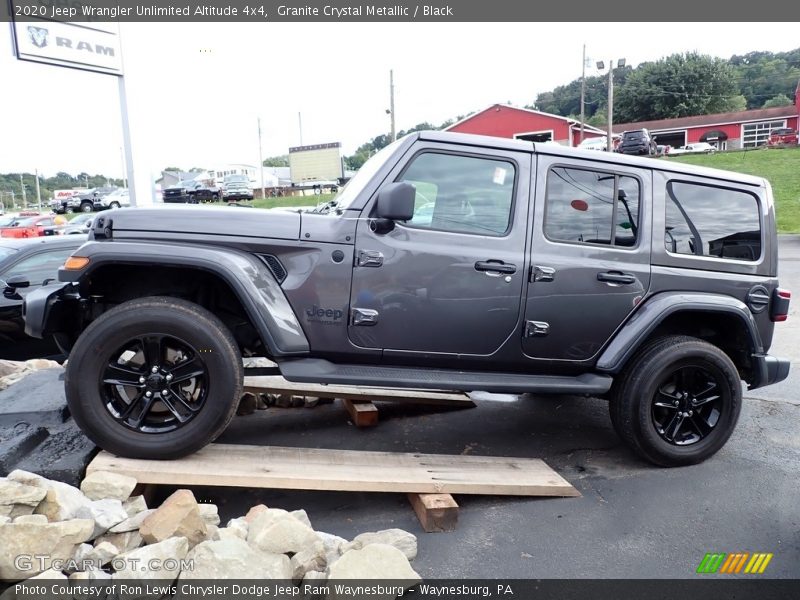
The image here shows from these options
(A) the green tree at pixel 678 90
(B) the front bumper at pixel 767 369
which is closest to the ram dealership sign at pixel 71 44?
(B) the front bumper at pixel 767 369

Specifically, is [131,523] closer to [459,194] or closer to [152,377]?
[152,377]

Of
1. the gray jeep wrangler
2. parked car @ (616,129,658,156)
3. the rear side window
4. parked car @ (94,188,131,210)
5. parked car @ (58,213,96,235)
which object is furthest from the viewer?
parked car @ (94,188,131,210)

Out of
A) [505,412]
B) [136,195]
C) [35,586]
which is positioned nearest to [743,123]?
[136,195]

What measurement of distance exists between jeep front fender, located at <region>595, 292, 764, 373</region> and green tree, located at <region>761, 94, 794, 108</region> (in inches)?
3343

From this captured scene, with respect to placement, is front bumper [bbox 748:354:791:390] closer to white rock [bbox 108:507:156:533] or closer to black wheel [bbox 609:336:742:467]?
black wheel [bbox 609:336:742:467]

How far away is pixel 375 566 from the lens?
8.79 ft

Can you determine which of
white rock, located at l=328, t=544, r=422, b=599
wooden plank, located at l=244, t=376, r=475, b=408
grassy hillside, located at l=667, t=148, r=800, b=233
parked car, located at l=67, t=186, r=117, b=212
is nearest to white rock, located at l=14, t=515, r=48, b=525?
white rock, located at l=328, t=544, r=422, b=599

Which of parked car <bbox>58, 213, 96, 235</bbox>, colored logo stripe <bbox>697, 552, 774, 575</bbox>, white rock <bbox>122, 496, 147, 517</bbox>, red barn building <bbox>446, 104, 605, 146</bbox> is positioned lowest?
colored logo stripe <bbox>697, 552, 774, 575</bbox>

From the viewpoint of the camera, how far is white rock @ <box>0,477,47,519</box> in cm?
278

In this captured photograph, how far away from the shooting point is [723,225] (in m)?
4.36

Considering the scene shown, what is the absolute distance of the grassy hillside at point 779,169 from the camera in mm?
21250

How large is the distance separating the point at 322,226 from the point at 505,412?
2.55 metres

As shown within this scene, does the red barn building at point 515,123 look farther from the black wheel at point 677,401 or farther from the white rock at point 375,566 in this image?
the white rock at point 375,566

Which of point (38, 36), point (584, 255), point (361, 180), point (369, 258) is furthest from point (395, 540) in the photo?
point (38, 36)
